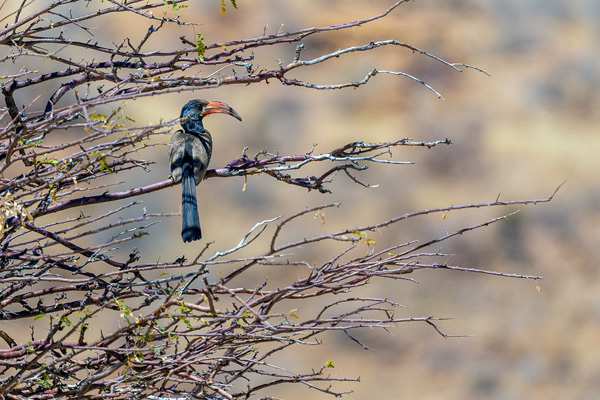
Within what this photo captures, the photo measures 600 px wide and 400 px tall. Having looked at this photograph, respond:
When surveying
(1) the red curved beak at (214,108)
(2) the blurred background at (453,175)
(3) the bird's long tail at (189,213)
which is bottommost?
(3) the bird's long tail at (189,213)

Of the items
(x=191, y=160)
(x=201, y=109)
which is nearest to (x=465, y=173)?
(x=201, y=109)

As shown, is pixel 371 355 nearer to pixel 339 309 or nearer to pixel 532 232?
pixel 339 309

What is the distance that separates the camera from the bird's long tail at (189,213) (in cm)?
487

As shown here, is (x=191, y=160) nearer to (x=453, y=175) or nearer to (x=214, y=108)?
(x=214, y=108)

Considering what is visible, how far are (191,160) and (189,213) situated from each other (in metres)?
0.61

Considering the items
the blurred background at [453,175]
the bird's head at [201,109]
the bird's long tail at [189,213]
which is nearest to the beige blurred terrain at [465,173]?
the blurred background at [453,175]

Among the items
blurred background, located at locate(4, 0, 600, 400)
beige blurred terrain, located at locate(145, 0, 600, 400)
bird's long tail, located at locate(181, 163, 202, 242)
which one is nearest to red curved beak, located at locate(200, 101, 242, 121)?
bird's long tail, located at locate(181, 163, 202, 242)

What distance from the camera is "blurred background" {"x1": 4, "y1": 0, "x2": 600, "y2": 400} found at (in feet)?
49.6

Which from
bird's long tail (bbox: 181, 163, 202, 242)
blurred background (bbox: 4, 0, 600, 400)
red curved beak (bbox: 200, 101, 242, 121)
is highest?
blurred background (bbox: 4, 0, 600, 400)

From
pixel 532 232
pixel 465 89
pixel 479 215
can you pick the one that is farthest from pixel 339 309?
pixel 465 89

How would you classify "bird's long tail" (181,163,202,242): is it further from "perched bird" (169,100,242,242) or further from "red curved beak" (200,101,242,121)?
"red curved beak" (200,101,242,121)

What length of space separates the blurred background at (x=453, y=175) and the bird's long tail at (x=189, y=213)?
8517 mm

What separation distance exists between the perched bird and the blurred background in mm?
7462

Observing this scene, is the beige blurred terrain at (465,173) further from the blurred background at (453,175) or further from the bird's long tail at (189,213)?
the bird's long tail at (189,213)
